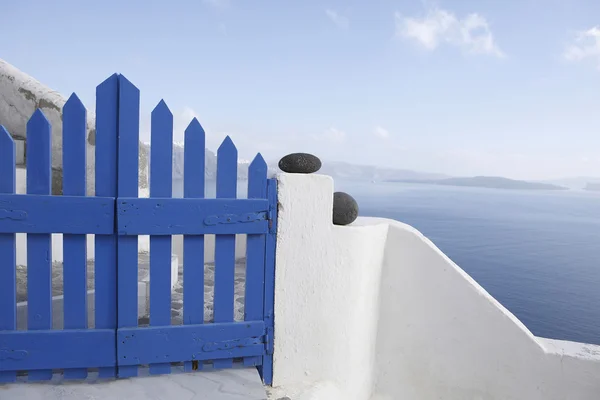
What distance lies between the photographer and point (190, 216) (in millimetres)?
2377

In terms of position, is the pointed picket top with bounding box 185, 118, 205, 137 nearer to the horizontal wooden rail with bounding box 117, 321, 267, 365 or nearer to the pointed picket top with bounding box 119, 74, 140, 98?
the pointed picket top with bounding box 119, 74, 140, 98

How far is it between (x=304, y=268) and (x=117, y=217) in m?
1.25

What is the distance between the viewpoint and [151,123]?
2318 mm

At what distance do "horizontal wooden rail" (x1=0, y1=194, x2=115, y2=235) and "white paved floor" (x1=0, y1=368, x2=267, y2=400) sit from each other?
3.08 ft

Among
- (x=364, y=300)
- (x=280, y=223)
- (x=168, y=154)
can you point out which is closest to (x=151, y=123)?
(x=168, y=154)

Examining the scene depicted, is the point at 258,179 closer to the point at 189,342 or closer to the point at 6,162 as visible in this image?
the point at 189,342

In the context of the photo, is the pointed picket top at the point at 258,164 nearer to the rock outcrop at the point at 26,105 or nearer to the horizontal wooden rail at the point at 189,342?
the horizontal wooden rail at the point at 189,342

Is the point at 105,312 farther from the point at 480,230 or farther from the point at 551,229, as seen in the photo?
the point at 551,229

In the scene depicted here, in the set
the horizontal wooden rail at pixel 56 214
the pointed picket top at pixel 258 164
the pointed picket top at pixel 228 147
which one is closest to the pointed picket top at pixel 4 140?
the horizontal wooden rail at pixel 56 214

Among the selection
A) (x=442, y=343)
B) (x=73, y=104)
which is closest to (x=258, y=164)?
(x=73, y=104)

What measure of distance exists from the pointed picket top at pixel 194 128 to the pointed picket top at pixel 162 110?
13 centimetres

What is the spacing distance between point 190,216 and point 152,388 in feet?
3.51

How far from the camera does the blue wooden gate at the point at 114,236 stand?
226 cm

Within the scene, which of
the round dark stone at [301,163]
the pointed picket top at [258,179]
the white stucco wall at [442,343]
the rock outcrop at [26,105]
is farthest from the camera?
the rock outcrop at [26,105]
